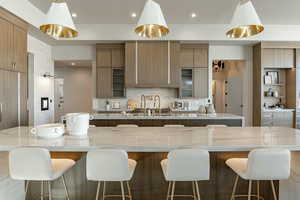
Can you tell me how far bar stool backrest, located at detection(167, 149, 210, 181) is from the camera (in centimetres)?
153

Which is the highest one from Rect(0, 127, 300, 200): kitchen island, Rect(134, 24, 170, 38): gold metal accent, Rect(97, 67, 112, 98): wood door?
Rect(134, 24, 170, 38): gold metal accent

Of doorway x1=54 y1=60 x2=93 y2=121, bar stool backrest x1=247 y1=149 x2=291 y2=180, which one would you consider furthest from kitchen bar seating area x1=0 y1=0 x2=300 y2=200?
doorway x1=54 y1=60 x2=93 y2=121

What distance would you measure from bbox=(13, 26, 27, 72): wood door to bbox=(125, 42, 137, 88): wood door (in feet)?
7.35

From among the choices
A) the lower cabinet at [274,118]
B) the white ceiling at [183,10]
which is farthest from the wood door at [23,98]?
the lower cabinet at [274,118]

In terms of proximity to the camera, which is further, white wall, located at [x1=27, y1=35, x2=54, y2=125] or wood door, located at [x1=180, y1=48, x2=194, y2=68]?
wood door, located at [x1=180, y1=48, x2=194, y2=68]

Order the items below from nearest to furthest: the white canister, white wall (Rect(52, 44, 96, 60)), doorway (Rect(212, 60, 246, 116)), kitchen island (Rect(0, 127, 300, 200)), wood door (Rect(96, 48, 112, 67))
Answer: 1. kitchen island (Rect(0, 127, 300, 200))
2. the white canister
3. wood door (Rect(96, 48, 112, 67))
4. white wall (Rect(52, 44, 96, 60))
5. doorway (Rect(212, 60, 246, 116))

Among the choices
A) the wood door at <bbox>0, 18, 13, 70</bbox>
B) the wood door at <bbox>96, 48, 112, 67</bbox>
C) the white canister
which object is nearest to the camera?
the white canister

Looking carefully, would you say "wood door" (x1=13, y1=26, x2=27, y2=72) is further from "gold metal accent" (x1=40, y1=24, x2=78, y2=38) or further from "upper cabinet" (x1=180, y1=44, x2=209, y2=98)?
"upper cabinet" (x1=180, y1=44, x2=209, y2=98)

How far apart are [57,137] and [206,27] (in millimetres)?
4510

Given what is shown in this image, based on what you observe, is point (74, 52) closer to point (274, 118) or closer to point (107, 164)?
point (107, 164)

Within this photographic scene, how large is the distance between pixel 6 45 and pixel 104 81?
8.03 ft

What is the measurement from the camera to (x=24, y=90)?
370 centimetres

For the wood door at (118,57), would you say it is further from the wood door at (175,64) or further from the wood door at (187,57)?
the wood door at (187,57)

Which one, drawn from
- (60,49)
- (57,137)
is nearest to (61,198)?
(57,137)
